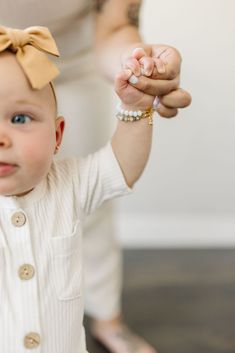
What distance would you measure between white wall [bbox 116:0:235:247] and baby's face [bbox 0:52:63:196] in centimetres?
72

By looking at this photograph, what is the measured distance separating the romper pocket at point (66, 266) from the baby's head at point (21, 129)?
0.09 metres

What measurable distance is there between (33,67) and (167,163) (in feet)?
3.36

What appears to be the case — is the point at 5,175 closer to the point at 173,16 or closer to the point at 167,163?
the point at 173,16

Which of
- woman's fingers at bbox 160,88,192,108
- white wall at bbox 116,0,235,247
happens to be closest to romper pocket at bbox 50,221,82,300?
woman's fingers at bbox 160,88,192,108

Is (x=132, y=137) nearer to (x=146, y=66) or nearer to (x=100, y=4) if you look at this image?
(x=146, y=66)

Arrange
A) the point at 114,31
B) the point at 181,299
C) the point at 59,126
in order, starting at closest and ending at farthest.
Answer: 1. the point at 59,126
2. the point at 114,31
3. the point at 181,299

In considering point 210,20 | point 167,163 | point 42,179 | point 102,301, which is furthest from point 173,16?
point 42,179

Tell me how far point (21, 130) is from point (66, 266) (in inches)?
7.9

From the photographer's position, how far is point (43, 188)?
84 cm

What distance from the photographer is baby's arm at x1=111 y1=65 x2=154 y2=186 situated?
79 centimetres

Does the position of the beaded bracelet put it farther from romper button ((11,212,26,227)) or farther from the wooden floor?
the wooden floor

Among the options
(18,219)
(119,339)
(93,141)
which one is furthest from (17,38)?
(119,339)

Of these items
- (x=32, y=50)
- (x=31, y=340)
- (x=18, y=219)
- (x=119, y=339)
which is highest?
(x=32, y=50)

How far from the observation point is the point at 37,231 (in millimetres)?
815
